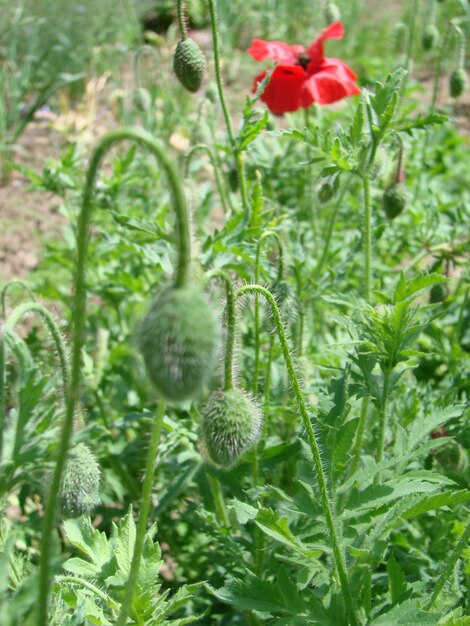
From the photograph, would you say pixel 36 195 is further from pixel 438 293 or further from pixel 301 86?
pixel 438 293

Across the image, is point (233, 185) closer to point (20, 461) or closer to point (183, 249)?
point (20, 461)

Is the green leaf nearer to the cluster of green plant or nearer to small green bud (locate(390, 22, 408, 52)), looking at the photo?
the cluster of green plant

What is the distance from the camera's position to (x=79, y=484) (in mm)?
1789

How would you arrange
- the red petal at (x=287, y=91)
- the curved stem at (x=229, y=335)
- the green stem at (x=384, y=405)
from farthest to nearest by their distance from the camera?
the red petal at (x=287, y=91), the green stem at (x=384, y=405), the curved stem at (x=229, y=335)

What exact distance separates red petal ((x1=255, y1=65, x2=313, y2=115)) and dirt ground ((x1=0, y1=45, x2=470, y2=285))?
1.56 m

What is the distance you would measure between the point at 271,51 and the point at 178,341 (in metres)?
2.27

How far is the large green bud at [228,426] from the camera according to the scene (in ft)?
5.30

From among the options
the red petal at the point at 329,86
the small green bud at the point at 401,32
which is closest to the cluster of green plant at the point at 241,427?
the red petal at the point at 329,86

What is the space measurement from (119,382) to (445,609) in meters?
1.70

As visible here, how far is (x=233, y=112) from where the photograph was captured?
6.99m

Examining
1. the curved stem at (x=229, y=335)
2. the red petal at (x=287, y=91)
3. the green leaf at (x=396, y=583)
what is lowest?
the green leaf at (x=396, y=583)

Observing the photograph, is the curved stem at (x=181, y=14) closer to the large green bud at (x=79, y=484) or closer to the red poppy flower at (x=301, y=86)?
the red poppy flower at (x=301, y=86)

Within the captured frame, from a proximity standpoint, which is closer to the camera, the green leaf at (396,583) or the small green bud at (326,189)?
the green leaf at (396,583)

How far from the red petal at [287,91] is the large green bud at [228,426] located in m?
1.63
